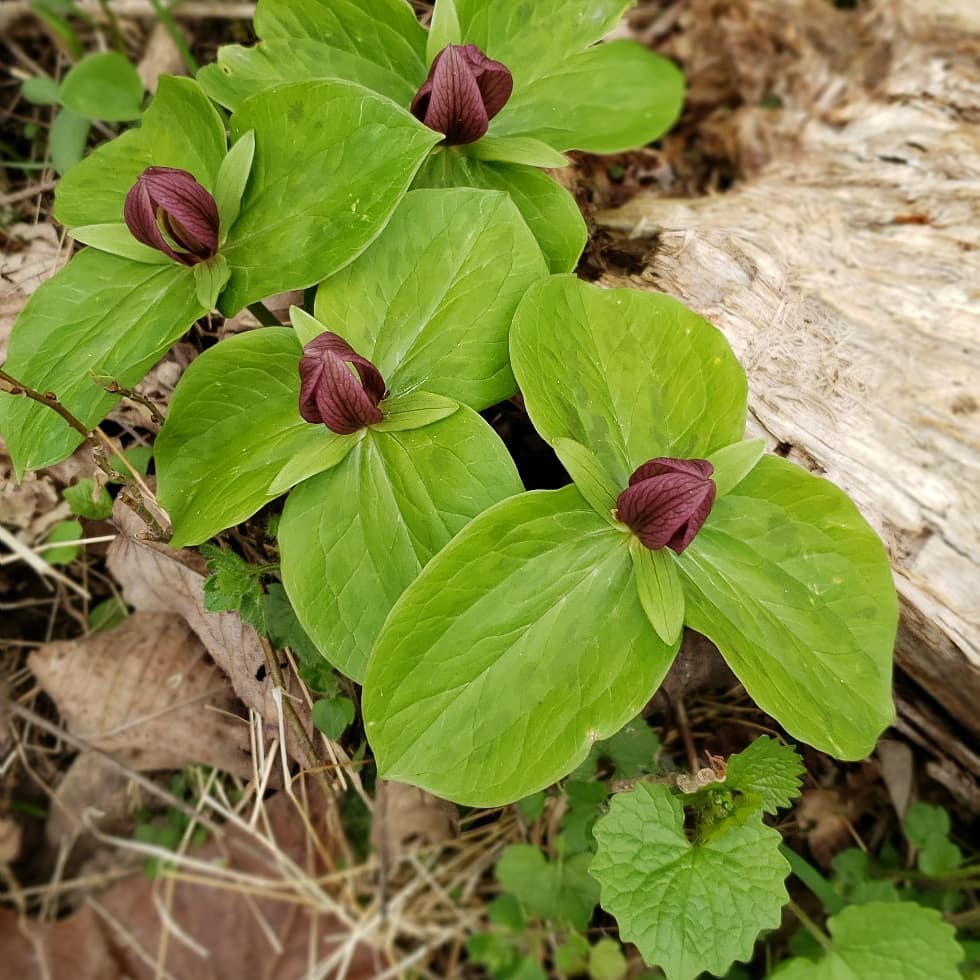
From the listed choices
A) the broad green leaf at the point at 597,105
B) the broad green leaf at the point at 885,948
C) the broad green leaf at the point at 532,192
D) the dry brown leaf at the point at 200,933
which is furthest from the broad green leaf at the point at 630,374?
the dry brown leaf at the point at 200,933

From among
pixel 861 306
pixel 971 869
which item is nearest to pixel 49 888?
pixel 971 869

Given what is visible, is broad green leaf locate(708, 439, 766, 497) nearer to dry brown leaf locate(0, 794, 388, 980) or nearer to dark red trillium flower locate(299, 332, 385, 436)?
dark red trillium flower locate(299, 332, 385, 436)

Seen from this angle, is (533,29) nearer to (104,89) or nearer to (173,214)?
(173,214)

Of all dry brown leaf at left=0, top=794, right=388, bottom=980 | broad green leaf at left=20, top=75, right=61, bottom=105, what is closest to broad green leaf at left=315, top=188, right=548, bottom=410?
broad green leaf at left=20, top=75, right=61, bottom=105

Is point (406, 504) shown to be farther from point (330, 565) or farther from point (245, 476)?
point (245, 476)

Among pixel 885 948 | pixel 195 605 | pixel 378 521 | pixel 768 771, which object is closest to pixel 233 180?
pixel 378 521
